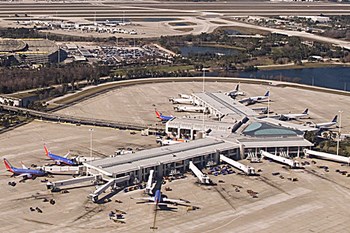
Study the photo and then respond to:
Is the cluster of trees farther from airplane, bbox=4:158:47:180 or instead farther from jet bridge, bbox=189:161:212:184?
jet bridge, bbox=189:161:212:184

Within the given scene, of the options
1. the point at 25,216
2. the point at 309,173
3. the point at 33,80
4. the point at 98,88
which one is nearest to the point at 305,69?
the point at 98,88

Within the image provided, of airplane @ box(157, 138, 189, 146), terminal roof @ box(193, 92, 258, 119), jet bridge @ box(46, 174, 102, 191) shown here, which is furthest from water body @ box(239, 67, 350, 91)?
jet bridge @ box(46, 174, 102, 191)

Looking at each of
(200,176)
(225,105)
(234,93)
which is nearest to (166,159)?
(200,176)

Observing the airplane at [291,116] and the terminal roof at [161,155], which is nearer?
the terminal roof at [161,155]

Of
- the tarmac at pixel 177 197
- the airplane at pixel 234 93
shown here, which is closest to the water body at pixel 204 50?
the airplane at pixel 234 93

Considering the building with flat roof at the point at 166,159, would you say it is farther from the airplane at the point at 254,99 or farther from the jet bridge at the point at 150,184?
the airplane at the point at 254,99

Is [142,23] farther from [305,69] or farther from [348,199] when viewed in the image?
[348,199]

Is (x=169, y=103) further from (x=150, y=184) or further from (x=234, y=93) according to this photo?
(x=150, y=184)
